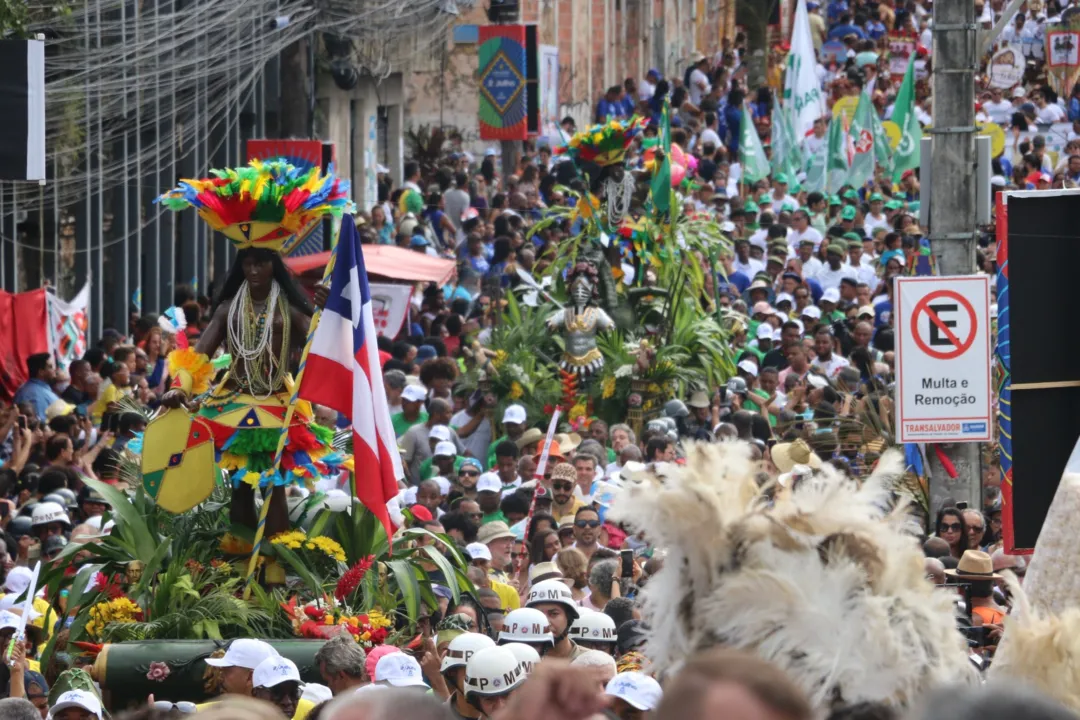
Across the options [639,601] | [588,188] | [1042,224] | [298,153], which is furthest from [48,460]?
[639,601]

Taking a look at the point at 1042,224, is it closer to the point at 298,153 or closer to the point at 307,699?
the point at 307,699

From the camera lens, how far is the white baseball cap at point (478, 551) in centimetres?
1133

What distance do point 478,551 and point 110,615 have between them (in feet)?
8.25

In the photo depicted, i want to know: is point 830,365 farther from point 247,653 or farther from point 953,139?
point 247,653

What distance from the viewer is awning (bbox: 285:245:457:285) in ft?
67.6

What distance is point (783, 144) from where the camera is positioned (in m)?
30.1

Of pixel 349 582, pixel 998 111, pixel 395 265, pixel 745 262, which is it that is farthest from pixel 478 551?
pixel 998 111

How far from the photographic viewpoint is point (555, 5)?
143 ft

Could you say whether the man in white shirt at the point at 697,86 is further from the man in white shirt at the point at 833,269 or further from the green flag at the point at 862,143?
the man in white shirt at the point at 833,269

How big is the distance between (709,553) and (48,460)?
11.3 m

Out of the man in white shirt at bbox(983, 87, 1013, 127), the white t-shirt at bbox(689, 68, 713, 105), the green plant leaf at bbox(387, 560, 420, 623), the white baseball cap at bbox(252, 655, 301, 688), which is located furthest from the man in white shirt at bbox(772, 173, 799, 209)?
the white baseball cap at bbox(252, 655, 301, 688)

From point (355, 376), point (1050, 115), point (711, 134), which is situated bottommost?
point (355, 376)

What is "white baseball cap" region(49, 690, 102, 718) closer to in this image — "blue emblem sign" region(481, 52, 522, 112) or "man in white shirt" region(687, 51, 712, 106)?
"blue emblem sign" region(481, 52, 522, 112)

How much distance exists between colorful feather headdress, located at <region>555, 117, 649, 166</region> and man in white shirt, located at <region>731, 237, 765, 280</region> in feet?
15.6
